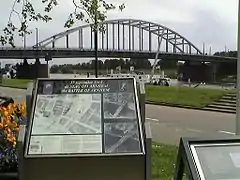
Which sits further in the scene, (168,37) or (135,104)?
(168,37)

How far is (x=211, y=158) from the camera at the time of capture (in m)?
2.63

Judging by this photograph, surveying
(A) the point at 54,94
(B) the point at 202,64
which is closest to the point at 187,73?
(B) the point at 202,64

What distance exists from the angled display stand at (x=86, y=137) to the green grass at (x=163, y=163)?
2676 millimetres

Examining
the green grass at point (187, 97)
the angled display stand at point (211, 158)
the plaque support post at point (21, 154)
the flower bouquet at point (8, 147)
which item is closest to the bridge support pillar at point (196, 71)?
the green grass at point (187, 97)

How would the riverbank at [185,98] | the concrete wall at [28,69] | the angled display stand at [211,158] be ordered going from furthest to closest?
1. the concrete wall at [28,69]
2. the riverbank at [185,98]
3. the angled display stand at [211,158]

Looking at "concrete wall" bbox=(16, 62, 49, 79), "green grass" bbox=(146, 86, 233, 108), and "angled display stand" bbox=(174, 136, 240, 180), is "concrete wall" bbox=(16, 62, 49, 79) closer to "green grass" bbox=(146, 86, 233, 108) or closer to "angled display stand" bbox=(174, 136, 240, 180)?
"green grass" bbox=(146, 86, 233, 108)

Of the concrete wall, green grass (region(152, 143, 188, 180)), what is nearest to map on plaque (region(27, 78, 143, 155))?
green grass (region(152, 143, 188, 180))

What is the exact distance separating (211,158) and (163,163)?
535 centimetres

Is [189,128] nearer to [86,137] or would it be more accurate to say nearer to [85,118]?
[85,118]

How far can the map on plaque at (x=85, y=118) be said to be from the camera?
3955mm

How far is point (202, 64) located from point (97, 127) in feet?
250

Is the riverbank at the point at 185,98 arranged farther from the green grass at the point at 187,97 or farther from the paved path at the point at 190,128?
the paved path at the point at 190,128

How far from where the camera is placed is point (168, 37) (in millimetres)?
81625

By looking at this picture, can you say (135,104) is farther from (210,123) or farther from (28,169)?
(210,123)
